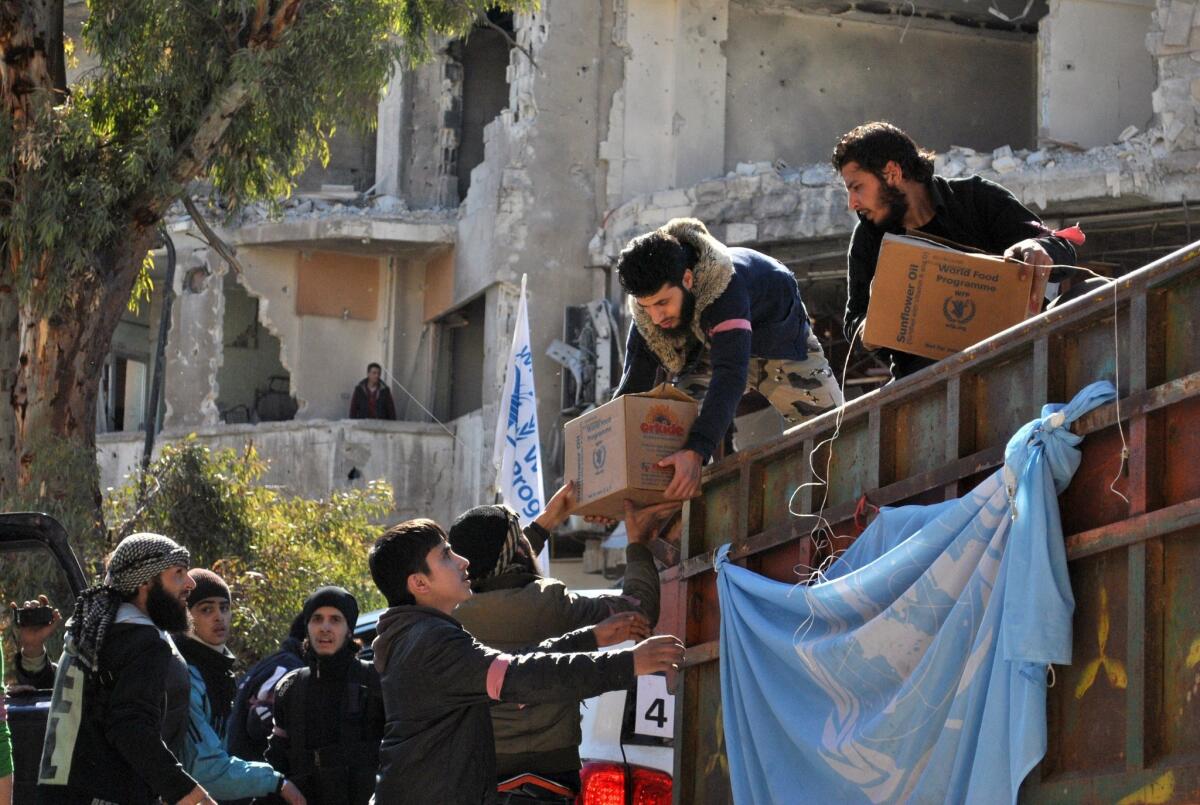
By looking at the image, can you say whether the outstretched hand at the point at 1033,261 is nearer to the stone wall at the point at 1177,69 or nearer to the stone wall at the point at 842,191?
the stone wall at the point at 842,191

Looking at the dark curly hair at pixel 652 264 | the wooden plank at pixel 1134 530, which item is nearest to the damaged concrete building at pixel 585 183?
the dark curly hair at pixel 652 264

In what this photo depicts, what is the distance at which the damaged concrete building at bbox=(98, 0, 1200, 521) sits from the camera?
793 inches

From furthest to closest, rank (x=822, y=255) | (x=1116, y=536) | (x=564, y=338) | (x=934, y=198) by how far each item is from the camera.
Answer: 1. (x=564, y=338)
2. (x=822, y=255)
3. (x=934, y=198)
4. (x=1116, y=536)

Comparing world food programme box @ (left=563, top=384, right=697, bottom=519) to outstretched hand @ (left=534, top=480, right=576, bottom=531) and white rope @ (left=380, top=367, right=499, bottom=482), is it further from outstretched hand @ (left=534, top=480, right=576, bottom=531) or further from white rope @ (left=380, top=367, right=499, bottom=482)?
white rope @ (left=380, top=367, right=499, bottom=482)

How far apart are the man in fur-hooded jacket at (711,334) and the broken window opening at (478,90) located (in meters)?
18.9

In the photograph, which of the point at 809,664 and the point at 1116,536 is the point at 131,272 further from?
the point at 1116,536

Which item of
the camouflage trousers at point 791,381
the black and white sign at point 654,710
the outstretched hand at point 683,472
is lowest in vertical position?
Result: the black and white sign at point 654,710

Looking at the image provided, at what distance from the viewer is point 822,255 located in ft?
66.3

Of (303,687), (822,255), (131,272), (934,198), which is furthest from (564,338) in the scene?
(934,198)

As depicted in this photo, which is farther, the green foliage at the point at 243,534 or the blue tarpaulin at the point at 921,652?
the green foliage at the point at 243,534

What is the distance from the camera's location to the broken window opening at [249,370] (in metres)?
27.4

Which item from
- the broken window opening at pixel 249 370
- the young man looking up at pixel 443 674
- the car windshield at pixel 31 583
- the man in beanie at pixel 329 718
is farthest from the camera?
the broken window opening at pixel 249 370

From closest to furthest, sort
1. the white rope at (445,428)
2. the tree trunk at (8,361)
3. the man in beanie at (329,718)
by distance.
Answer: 1. the man in beanie at (329,718)
2. the tree trunk at (8,361)
3. the white rope at (445,428)

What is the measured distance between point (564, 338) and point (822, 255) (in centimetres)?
371
